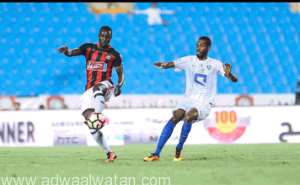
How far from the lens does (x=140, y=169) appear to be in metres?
4.41

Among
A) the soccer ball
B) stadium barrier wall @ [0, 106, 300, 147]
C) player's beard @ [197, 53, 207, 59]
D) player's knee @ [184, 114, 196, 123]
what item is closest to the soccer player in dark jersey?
the soccer ball

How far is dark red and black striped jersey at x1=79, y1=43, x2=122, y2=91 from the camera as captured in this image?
19.2ft

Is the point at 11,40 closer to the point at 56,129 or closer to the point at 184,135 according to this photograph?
the point at 56,129

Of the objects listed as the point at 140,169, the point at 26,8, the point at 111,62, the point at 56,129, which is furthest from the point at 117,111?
the point at 26,8

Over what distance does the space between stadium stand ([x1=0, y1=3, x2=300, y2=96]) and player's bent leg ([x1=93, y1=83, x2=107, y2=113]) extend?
9.36 meters

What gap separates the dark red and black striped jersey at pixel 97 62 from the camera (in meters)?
5.86

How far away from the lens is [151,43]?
17.4 m

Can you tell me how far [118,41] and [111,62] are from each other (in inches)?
454

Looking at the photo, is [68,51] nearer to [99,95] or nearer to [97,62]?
[97,62]

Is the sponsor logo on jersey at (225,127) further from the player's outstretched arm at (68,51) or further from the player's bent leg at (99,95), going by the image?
the player's outstretched arm at (68,51)

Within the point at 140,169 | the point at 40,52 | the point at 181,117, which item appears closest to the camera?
the point at 140,169

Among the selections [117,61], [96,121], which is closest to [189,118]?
[96,121]

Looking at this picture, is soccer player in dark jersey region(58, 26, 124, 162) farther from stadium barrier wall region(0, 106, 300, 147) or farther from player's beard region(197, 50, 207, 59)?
stadium barrier wall region(0, 106, 300, 147)

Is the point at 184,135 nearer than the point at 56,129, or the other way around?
the point at 184,135
